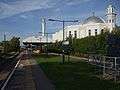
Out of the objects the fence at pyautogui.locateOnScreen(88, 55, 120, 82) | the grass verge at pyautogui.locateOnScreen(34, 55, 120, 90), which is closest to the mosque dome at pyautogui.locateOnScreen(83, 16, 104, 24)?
the grass verge at pyautogui.locateOnScreen(34, 55, 120, 90)

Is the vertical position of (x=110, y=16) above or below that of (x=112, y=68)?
above

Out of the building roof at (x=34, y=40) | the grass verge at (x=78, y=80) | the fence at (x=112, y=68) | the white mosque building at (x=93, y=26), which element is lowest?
the grass verge at (x=78, y=80)

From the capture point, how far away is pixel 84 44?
269 feet

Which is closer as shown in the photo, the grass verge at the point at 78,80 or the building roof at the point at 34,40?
the grass verge at the point at 78,80

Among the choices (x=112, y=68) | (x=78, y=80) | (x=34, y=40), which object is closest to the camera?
(x=78, y=80)

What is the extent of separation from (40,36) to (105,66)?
115182mm

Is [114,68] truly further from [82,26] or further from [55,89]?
[82,26]

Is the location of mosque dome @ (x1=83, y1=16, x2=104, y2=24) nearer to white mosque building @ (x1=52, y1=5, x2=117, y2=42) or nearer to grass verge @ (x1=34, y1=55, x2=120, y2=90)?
white mosque building @ (x1=52, y1=5, x2=117, y2=42)

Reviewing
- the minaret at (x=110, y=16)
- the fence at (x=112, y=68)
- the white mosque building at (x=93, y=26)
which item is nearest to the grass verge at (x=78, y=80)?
the fence at (x=112, y=68)

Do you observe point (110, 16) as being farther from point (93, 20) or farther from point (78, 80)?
point (78, 80)

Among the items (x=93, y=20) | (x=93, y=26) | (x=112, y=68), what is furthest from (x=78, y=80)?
(x=93, y=20)

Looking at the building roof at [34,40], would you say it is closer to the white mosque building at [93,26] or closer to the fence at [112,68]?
the white mosque building at [93,26]

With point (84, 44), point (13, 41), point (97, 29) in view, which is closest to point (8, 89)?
Result: point (84, 44)

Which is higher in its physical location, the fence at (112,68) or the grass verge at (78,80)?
the fence at (112,68)
